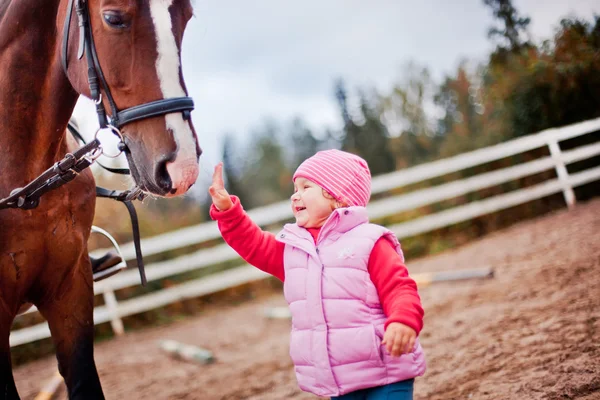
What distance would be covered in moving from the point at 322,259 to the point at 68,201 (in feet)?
3.98

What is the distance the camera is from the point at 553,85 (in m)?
9.80

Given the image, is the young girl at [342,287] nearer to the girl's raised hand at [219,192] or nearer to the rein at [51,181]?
the girl's raised hand at [219,192]

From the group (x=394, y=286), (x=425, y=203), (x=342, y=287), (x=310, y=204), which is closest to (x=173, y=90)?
(x=310, y=204)

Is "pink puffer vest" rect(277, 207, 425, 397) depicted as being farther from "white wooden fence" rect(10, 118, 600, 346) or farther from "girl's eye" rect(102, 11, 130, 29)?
"white wooden fence" rect(10, 118, 600, 346)

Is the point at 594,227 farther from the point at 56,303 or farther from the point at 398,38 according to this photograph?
the point at 398,38

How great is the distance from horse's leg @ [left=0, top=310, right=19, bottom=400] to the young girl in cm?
104

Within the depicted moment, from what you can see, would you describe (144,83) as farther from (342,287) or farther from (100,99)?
(342,287)

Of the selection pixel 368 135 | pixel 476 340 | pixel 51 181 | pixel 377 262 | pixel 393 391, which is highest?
pixel 368 135

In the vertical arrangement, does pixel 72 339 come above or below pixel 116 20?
below

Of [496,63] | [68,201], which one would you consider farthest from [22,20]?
[496,63]

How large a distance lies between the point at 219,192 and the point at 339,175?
1.59ft

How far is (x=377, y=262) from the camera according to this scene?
1888 mm

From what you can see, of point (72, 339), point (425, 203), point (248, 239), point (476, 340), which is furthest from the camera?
point (425, 203)

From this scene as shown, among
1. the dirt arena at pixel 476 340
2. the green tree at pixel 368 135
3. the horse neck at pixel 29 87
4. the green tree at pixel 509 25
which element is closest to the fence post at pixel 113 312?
the dirt arena at pixel 476 340
